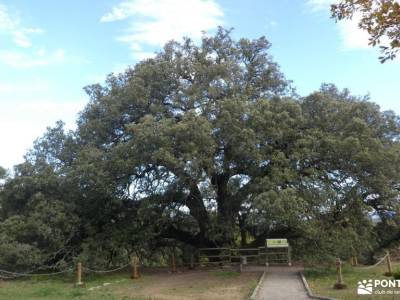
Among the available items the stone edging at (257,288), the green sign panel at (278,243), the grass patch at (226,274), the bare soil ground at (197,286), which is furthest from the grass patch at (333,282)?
the grass patch at (226,274)

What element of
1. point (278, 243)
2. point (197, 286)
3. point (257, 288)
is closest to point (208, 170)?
point (278, 243)

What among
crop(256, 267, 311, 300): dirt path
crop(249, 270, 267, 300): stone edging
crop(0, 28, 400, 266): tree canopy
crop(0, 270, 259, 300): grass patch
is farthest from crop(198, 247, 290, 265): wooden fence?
crop(249, 270, 267, 300): stone edging

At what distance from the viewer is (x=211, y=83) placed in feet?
70.0

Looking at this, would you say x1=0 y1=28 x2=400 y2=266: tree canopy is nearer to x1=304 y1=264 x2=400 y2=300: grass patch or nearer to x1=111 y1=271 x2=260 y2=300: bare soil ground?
x1=304 y1=264 x2=400 y2=300: grass patch

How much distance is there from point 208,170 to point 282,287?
6382 millimetres

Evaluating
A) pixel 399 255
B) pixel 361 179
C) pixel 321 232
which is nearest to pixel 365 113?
pixel 361 179

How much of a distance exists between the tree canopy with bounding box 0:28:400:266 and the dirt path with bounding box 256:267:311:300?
76.8 inches

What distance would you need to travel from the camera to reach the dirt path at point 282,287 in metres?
12.3

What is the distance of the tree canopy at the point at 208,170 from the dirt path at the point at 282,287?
195cm

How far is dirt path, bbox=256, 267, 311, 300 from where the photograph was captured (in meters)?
12.3

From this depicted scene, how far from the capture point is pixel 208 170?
62.4 ft

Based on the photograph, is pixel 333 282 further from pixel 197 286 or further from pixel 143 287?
pixel 143 287

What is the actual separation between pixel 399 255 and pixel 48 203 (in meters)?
20.7

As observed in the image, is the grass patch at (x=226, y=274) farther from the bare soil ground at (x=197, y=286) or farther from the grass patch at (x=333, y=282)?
the grass patch at (x=333, y=282)
